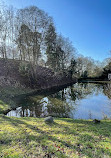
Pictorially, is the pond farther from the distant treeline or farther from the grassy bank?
the distant treeline

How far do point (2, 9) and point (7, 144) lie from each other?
1736 centimetres

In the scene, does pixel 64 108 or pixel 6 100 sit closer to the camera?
pixel 64 108

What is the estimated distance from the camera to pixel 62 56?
28172mm

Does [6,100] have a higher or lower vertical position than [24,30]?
lower

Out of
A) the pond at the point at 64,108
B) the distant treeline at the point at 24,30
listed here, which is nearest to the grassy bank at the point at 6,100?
the pond at the point at 64,108

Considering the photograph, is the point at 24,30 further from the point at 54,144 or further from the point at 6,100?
the point at 54,144

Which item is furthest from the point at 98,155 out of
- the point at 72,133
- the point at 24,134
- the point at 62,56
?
the point at 62,56

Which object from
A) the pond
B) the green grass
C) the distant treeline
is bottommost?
the pond

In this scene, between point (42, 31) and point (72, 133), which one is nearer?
point (72, 133)

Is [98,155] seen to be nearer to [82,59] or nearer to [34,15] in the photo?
[34,15]

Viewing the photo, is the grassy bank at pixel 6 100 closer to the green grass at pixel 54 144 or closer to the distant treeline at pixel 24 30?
the green grass at pixel 54 144

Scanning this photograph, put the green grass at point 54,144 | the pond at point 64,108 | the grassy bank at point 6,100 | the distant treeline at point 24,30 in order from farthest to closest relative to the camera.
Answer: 1. the distant treeline at point 24,30
2. the grassy bank at point 6,100
3. the pond at point 64,108
4. the green grass at point 54,144

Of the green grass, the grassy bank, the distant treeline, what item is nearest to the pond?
the grassy bank

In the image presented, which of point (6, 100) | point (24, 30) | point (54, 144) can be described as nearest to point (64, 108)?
point (54, 144)
